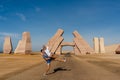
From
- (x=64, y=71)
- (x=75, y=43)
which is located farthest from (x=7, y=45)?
(x=64, y=71)

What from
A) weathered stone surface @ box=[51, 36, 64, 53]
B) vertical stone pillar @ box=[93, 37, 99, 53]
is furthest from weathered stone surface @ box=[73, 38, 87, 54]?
vertical stone pillar @ box=[93, 37, 99, 53]

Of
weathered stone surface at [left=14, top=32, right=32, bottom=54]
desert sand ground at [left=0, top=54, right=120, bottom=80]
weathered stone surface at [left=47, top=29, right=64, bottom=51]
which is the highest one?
weathered stone surface at [left=47, top=29, right=64, bottom=51]

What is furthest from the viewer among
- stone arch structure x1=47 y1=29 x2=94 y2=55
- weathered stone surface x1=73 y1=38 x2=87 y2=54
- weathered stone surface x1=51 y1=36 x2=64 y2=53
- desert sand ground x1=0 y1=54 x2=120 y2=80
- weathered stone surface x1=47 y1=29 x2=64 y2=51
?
weathered stone surface x1=47 y1=29 x2=64 y2=51

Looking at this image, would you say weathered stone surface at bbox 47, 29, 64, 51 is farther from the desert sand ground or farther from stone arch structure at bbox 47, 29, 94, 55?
the desert sand ground

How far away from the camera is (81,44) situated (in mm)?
92250

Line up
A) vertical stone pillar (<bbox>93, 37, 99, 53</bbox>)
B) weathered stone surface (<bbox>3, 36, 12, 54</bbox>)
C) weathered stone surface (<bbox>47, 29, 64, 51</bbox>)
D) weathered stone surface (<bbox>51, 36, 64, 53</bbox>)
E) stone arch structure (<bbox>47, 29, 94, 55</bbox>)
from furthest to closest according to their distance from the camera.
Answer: vertical stone pillar (<bbox>93, 37, 99, 53</bbox>) → weathered stone surface (<bbox>47, 29, 64, 51</bbox>) → weathered stone surface (<bbox>51, 36, 64, 53</bbox>) → stone arch structure (<bbox>47, 29, 94, 55</bbox>) → weathered stone surface (<bbox>3, 36, 12, 54</bbox>)

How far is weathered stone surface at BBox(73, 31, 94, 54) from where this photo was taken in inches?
3579

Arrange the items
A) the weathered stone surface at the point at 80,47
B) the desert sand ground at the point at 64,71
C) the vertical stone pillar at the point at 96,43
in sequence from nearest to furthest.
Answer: the desert sand ground at the point at 64,71
the weathered stone surface at the point at 80,47
the vertical stone pillar at the point at 96,43

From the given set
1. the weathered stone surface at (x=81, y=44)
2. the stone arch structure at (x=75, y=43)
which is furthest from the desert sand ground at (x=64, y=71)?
the stone arch structure at (x=75, y=43)

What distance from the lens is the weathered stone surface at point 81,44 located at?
90.9 metres

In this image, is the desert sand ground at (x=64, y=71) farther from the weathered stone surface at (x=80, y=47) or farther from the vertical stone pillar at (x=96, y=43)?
the vertical stone pillar at (x=96, y=43)

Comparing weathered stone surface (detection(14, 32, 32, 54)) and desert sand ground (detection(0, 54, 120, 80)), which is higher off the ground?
weathered stone surface (detection(14, 32, 32, 54))

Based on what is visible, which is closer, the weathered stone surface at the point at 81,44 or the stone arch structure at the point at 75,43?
the weathered stone surface at the point at 81,44

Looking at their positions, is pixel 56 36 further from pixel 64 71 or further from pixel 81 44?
pixel 64 71
